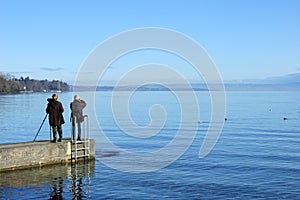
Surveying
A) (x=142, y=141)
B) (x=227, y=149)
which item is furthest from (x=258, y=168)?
(x=142, y=141)

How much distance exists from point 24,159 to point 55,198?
4.86m

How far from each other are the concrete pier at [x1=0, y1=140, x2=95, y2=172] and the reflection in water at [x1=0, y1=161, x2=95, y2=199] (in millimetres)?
347

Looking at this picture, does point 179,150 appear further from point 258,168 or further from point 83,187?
point 83,187

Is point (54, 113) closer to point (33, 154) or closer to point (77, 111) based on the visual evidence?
point (77, 111)

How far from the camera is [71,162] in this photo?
70.5 ft

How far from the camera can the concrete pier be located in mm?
18750

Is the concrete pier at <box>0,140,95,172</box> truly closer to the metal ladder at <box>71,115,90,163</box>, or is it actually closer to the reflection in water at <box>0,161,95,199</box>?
the metal ladder at <box>71,115,90,163</box>

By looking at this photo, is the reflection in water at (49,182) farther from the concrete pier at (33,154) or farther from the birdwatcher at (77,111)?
the birdwatcher at (77,111)

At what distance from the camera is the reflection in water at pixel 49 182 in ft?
52.1

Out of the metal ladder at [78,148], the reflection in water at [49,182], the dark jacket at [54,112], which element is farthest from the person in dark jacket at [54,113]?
the reflection in water at [49,182]

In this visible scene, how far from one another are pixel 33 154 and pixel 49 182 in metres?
2.73

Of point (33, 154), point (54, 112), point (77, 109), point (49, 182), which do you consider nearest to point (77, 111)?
point (77, 109)

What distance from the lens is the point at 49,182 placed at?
1775 cm

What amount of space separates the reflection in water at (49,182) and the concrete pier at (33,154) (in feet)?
1.14
